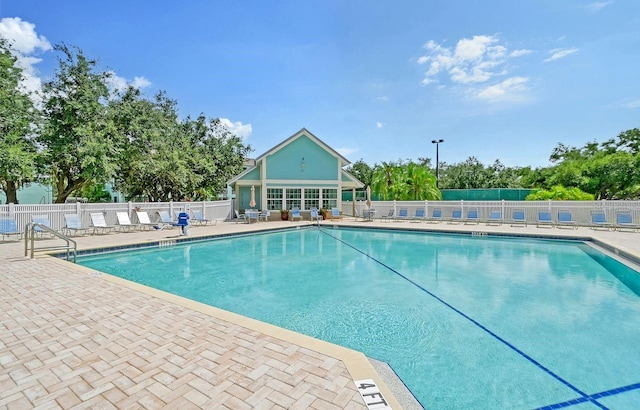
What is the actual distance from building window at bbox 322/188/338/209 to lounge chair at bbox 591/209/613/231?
14.1m

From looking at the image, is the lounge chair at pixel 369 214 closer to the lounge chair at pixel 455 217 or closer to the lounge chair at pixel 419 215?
the lounge chair at pixel 419 215

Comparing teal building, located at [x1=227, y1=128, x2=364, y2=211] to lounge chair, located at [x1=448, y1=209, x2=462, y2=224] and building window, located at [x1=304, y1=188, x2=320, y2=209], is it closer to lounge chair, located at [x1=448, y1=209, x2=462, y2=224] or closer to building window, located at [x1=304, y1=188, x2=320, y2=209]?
building window, located at [x1=304, y1=188, x2=320, y2=209]

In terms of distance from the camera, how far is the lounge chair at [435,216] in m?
20.0

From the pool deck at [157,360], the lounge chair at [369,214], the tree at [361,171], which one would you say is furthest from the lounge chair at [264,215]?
the tree at [361,171]

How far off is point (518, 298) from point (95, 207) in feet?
56.3

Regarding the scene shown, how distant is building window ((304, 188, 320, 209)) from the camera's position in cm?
2270

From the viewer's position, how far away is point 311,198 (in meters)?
22.8

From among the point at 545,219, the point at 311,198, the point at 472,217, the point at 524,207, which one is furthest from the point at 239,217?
the point at 545,219

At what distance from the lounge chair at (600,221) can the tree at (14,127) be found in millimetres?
26374

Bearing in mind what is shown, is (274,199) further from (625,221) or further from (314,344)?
(314,344)

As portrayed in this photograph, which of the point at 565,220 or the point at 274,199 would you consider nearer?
the point at 565,220

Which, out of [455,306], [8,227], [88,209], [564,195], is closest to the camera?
[455,306]

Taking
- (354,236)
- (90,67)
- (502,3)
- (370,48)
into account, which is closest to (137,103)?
(90,67)

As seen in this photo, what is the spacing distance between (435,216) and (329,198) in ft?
23.7
